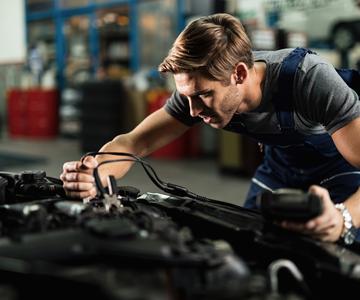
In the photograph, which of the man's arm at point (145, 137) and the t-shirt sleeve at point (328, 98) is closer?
the t-shirt sleeve at point (328, 98)

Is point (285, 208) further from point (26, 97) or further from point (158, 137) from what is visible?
point (26, 97)

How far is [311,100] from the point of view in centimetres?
140

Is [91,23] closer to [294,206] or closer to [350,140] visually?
[350,140]

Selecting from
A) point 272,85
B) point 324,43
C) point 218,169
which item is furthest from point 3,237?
point 324,43

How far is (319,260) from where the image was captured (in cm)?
93

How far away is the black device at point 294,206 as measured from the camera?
3.04ft

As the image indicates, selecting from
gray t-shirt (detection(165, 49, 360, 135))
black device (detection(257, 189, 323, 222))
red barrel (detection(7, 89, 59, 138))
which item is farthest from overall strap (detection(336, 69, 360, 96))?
red barrel (detection(7, 89, 59, 138))

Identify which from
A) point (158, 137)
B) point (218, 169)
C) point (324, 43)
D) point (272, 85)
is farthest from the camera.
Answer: point (324, 43)

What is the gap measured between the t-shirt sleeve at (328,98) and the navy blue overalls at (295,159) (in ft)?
0.16

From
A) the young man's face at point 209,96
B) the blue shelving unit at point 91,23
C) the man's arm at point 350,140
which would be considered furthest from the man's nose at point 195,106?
the blue shelving unit at point 91,23

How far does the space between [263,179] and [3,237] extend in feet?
3.90

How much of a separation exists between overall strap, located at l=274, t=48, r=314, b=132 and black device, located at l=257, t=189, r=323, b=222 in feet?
1.80

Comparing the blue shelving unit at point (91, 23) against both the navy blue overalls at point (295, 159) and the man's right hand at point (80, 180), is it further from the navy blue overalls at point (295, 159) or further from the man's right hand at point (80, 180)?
the man's right hand at point (80, 180)

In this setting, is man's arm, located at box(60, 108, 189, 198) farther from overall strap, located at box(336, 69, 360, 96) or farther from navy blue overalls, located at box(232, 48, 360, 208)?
overall strap, located at box(336, 69, 360, 96)
